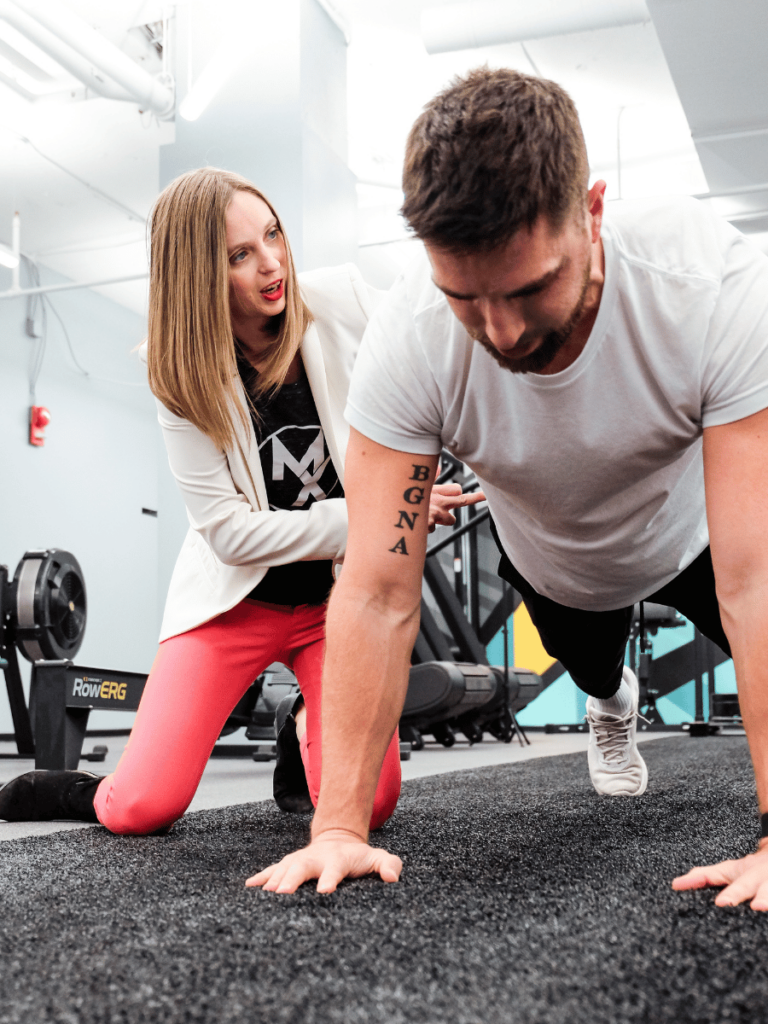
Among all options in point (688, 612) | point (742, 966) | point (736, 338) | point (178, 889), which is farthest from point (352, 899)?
point (688, 612)

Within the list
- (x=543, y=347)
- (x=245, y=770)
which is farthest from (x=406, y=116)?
(x=543, y=347)

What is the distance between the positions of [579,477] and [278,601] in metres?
0.70

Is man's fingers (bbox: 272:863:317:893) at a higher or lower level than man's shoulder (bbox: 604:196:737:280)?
lower

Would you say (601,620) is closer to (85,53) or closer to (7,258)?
(85,53)

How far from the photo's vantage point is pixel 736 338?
39.9 inches

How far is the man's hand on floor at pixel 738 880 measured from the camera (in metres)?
0.88

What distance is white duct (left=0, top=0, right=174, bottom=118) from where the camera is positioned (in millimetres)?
3975

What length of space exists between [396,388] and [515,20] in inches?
152

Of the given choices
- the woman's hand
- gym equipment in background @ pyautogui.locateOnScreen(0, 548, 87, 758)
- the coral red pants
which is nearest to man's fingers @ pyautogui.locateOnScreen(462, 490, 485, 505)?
the woman's hand

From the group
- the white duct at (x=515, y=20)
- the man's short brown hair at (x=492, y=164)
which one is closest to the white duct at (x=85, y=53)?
the white duct at (x=515, y=20)

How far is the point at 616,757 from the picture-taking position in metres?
2.07

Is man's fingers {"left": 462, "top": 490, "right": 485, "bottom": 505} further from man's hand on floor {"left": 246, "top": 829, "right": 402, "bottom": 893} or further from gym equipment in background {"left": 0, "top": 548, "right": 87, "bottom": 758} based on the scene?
gym equipment in background {"left": 0, "top": 548, "right": 87, "bottom": 758}

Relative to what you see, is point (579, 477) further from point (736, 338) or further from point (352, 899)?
point (352, 899)

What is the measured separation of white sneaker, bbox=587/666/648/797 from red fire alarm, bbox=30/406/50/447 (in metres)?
5.54
